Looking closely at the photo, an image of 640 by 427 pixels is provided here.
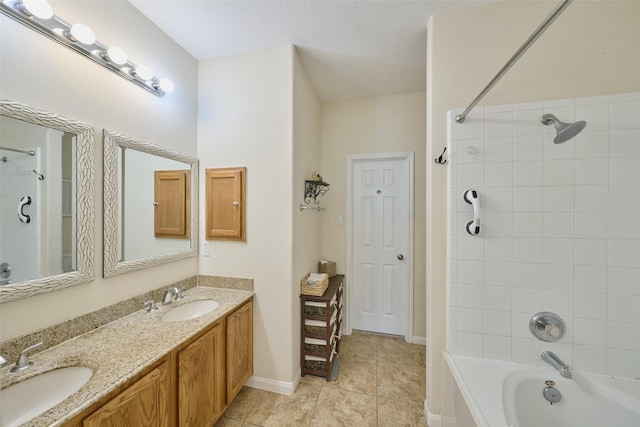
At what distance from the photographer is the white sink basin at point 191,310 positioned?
1499 mm

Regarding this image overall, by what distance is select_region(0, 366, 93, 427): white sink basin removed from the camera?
31.9 inches

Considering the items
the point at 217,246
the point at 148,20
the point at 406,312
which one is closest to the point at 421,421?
the point at 406,312

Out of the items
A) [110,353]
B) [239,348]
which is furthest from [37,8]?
[239,348]

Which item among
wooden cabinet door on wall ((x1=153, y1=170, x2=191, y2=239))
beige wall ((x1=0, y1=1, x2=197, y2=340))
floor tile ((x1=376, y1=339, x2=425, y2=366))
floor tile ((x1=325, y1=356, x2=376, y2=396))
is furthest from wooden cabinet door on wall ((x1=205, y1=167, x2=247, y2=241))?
floor tile ((x1=376, y1=339, x2=425, y2=366))

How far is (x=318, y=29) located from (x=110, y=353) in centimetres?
→ 222

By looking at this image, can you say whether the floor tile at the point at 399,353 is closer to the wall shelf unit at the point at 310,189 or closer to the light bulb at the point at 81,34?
the wall shelf unit at the point at 310,189

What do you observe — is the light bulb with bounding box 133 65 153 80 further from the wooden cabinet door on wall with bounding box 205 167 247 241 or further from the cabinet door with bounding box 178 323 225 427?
the cabinet door with bounding box 178 323 225 427

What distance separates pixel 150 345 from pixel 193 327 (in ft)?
0.66

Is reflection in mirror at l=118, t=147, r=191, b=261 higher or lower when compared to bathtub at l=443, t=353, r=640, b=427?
higher

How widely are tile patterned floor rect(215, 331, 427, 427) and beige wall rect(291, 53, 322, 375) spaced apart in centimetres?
24

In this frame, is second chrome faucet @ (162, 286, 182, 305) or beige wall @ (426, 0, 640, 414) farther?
second chrome faucet @ (162, 286, 182, 305)

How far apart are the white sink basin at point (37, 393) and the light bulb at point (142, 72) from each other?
1.59m

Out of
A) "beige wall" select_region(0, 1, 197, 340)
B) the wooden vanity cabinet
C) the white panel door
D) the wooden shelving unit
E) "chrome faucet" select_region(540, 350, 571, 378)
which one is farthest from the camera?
the white panel door

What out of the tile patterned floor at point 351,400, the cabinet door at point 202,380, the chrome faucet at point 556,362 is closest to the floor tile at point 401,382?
the tile patterned floor at point 351,400
